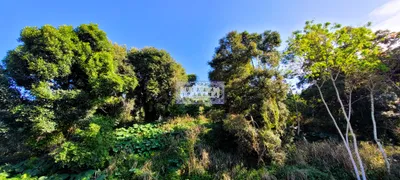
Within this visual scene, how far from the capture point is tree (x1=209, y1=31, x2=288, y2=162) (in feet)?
16.4

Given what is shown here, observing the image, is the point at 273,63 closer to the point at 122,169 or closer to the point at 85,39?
the point at 122,169

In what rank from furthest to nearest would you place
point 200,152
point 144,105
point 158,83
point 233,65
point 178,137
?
point 144,105 < point 158,83 < point 233,65 < point 178,137 < point 200,152

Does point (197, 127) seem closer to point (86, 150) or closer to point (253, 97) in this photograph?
point (253, 97)

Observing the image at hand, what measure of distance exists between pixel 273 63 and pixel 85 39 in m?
7.19

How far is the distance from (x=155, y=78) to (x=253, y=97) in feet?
15.8

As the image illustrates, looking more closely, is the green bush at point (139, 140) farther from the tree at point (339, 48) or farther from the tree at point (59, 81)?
the tree at point (339, 48)

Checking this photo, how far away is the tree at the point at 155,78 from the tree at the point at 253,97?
2.39 meters

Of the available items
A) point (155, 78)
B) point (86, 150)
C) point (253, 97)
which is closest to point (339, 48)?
point (253, 97)

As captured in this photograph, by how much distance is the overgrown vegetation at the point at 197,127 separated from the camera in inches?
173

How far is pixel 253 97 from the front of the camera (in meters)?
5.57

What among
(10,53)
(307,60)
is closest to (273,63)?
(307,60)

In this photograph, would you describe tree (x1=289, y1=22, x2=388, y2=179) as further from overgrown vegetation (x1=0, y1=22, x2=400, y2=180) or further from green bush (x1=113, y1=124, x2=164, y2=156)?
green bush (x1=113, y1=124, x2=164, y2=156)

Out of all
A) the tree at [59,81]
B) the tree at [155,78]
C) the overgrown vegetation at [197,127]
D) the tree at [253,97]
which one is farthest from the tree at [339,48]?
the tree at [59,81]

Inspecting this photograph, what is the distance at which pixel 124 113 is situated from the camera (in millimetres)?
7188
